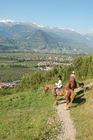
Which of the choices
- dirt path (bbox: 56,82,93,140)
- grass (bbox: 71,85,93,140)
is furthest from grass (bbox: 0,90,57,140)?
grass (bbox: 71,85,93,140)

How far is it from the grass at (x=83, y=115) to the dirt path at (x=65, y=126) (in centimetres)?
27

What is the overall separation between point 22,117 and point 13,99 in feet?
25.9

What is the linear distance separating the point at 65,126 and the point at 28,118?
408 cm

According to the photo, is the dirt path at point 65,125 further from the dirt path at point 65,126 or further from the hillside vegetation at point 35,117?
the hillside vegetation at point 35,117

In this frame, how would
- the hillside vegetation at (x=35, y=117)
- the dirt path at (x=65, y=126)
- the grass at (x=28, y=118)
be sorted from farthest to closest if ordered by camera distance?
the grass at (x=28, y=118), the hillside vegetation at (x=35, y=117), the dirt path at (x=65, y=126)

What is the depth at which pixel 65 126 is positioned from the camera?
18.9 m

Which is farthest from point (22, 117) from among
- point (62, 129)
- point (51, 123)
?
point (62, 129)

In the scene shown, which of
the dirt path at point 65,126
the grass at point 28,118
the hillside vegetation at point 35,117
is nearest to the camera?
the dirt path at point 65,126

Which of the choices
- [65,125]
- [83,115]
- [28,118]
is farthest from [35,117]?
[65,125]

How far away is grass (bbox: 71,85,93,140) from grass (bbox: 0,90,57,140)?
4.21ft

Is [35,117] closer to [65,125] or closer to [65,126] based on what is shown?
[65,125]

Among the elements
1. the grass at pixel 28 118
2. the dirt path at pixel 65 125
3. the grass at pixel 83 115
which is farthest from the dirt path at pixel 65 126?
the grass at pixel 28 118

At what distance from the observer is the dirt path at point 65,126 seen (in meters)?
16.8

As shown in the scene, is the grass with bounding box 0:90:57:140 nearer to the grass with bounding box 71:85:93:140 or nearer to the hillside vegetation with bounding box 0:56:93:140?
the hillside vegetation with bounding box 0:56:93:140
